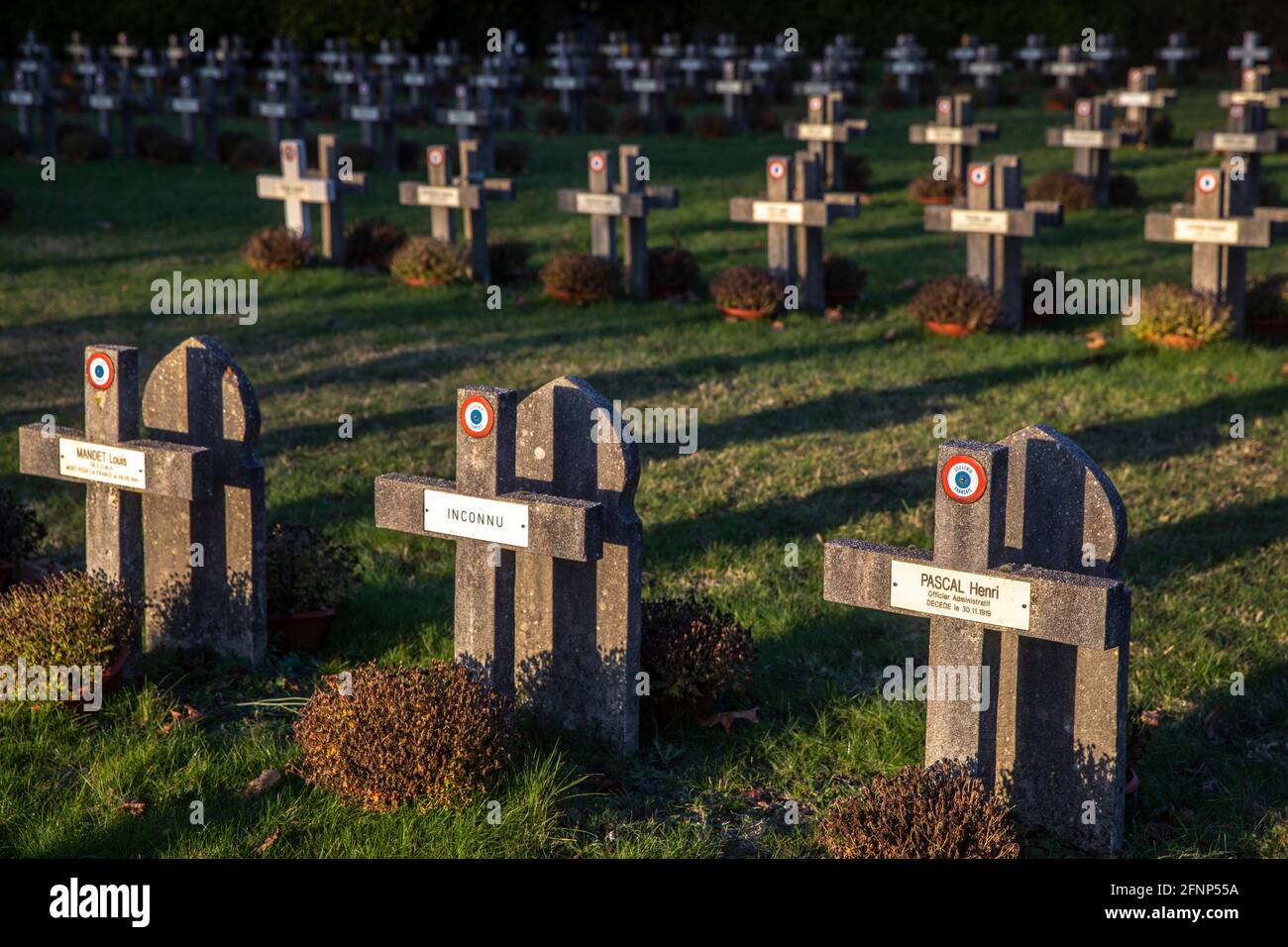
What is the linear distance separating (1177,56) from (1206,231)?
27.9 metres

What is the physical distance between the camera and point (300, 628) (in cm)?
746

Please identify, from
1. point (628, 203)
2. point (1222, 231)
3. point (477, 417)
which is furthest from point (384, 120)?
point (477, 417)

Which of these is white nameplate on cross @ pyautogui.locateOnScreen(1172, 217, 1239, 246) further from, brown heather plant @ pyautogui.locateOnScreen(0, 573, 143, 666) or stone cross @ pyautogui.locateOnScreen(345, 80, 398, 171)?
stone cross @ pyautogui.locateOnScreen(345, 80, 398, 171)

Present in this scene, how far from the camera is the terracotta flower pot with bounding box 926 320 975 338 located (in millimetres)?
14336

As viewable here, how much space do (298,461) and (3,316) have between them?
6.22m

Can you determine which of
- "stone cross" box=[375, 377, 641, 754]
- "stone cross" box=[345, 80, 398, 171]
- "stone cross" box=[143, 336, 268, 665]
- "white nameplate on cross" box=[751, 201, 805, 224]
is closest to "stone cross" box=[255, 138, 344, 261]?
"white nameplate on cross" box=[751, 201, 805, 224]

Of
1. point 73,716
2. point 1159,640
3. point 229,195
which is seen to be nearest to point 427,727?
point 73,716

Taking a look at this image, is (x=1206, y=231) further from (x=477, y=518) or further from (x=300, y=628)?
(x=477, y=518)

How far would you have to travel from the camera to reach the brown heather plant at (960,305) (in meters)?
14.3

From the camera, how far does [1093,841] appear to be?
5.52m

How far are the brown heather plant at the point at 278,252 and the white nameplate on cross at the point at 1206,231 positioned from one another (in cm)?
885

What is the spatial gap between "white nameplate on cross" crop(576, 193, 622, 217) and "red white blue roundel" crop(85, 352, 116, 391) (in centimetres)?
971

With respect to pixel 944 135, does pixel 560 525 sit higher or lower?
lower

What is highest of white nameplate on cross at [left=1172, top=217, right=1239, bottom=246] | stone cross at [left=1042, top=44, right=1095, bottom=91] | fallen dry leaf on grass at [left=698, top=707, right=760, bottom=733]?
stone cross at [left=1042, top=44, right=1095, bottom=91]
